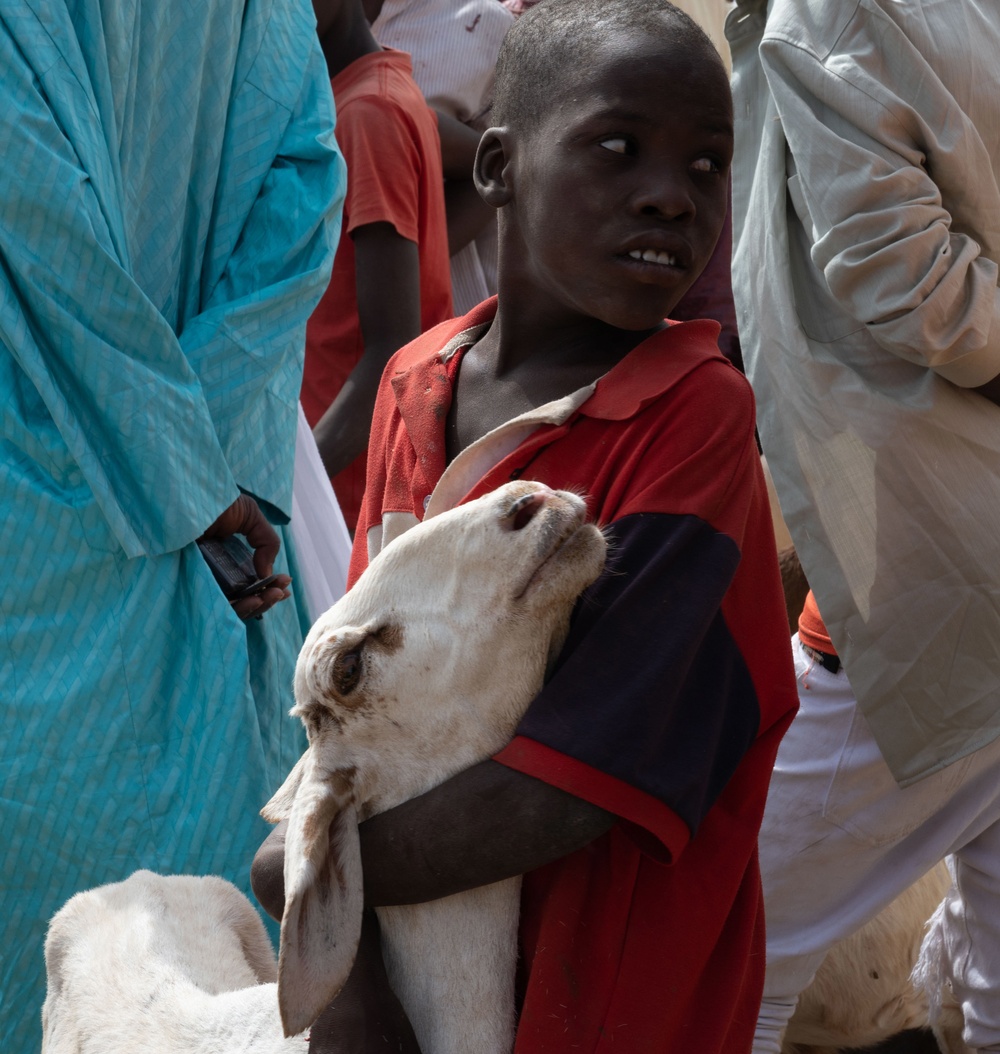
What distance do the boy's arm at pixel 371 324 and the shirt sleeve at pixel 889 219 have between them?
4.27 feet

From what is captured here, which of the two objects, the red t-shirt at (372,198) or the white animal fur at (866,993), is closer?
the white animal fur at (866,993)

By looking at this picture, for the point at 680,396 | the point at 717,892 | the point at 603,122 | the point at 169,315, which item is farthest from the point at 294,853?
the point at 169,315

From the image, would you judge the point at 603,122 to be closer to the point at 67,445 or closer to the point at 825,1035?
the point at 67,445

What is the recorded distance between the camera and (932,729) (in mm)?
2338

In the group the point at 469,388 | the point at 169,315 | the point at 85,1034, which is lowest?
the point at 85,1034

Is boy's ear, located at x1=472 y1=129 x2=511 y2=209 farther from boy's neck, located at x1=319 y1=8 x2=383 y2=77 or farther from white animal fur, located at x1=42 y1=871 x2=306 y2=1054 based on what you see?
boy's neck, located at x1=319 y1=8 x2=383 y2=77

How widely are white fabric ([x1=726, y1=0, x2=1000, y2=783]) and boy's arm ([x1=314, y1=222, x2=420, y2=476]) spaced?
1.08 meters

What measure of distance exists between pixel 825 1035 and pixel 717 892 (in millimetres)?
1837

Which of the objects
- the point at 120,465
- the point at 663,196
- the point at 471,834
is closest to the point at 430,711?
the point at 471,834

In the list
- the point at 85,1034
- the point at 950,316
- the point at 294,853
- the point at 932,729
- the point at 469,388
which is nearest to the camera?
the point at 294,853

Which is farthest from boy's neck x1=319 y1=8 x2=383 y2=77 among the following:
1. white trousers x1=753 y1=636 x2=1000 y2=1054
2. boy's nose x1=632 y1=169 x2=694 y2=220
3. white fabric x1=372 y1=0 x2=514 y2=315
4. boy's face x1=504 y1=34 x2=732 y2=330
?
boy's nose x1=632 y1=169 x2=694 y2=220

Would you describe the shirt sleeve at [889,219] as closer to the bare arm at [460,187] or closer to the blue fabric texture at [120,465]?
the blue fabric texture at [120,465]

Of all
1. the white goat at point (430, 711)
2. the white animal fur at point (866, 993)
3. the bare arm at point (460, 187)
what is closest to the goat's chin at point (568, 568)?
the white goat at point (430, 711)

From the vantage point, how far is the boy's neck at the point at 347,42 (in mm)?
3551
